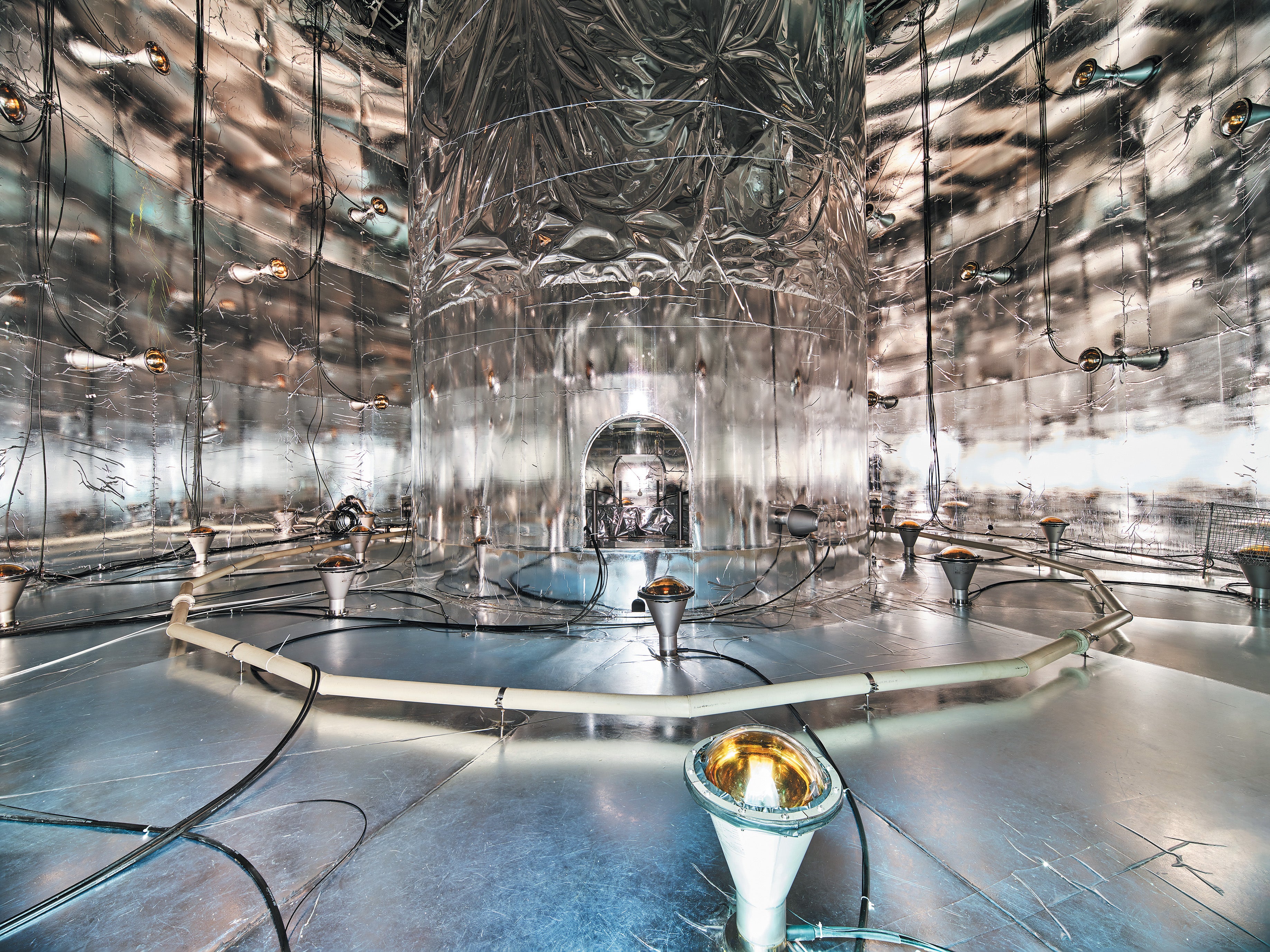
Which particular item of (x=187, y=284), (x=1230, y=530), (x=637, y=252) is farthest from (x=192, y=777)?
(x=1230, y=530)

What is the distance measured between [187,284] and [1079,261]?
1505 centimetres

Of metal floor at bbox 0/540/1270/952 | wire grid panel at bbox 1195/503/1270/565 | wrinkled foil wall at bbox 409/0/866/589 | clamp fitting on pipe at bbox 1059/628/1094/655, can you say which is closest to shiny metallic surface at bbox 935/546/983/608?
wrinkled foil wall at bbox 409/0/866/589

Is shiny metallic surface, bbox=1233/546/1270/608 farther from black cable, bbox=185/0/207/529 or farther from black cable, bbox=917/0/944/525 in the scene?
black cable, bbox=185/0/207/529

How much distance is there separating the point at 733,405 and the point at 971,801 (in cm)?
414

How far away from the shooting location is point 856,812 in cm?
220

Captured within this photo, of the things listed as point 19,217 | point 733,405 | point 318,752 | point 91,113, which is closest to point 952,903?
point 318,752

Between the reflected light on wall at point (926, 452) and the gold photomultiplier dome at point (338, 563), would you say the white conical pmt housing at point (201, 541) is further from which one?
the reflected light on wall at point (926, 452)

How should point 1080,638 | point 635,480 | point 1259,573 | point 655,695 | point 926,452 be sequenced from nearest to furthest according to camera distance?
1. point 655,695
2. point 1080,638
3. point 1259,573
4. point 635,480
5. point 926,452

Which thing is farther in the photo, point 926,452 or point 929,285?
point 926,452

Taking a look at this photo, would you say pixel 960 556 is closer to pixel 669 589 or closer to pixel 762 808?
pixel 669 589

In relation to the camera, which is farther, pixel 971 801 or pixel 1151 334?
pixel 1151 334

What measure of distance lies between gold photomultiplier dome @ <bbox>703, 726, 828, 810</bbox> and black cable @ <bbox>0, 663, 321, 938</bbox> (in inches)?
86.9

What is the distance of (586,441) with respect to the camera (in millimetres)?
5754

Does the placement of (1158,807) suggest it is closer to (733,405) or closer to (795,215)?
(733,405)
